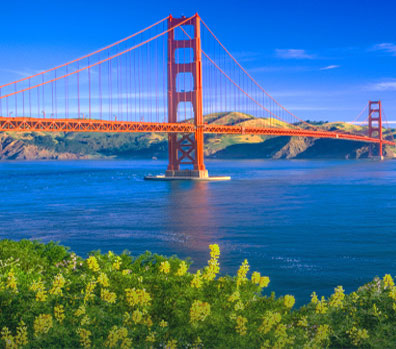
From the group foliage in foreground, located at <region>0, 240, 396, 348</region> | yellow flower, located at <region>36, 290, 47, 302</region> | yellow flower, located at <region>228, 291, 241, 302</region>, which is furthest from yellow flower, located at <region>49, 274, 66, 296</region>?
yellow flower, located at <region>228, 291, 241, 302</region>

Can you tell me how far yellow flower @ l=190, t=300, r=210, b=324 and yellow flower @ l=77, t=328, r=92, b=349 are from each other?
1325 mm

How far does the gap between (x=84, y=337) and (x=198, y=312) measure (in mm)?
1470

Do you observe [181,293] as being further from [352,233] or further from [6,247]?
[352,233]

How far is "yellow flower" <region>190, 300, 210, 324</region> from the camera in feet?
23.8

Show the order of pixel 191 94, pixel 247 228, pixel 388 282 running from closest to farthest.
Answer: pixel 388 282, pixel 247 228, pixel 191 94

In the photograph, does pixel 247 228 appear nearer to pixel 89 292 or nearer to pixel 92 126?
pixel 89 292

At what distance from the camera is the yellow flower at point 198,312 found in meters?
7.25

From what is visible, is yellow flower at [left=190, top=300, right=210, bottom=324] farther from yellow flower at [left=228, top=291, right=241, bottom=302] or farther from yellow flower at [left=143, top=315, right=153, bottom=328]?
yellow flower at [left=228, top=291, right=241, bottom=302]

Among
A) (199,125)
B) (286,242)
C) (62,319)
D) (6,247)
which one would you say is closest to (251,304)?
(62,319)

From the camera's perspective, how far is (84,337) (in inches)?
275

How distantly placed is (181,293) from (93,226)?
78.7ft

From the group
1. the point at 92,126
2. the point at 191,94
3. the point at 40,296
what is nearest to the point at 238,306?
the point at 40,296

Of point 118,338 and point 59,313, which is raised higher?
point 59,313

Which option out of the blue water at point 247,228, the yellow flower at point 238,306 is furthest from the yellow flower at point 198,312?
the blue water at point 247,228
